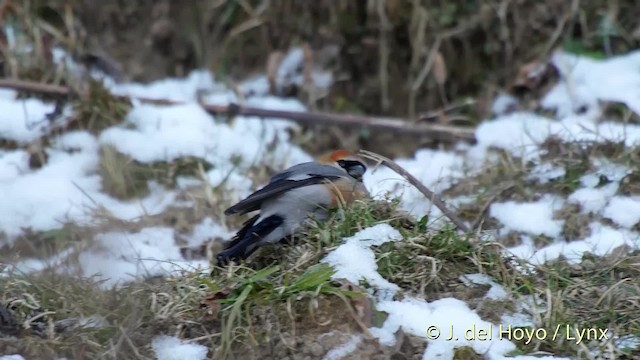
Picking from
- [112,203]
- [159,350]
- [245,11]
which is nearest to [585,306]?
[159,350]

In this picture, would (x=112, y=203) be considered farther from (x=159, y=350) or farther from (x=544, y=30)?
(x=544, y=30)

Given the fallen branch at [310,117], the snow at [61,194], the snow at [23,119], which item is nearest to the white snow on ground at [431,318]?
the snow at [61,194]

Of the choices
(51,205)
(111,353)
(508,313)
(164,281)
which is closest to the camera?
(111,353)

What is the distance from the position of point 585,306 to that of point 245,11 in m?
4.09

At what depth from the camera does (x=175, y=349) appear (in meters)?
3.45

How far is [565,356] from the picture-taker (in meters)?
3.35

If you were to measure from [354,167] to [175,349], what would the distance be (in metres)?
1.34

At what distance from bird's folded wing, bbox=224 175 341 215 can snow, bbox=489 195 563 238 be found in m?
1.13

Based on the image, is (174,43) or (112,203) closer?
(112,203)

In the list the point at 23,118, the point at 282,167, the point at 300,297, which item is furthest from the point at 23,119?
the point at 300,297

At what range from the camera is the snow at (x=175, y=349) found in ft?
11.2

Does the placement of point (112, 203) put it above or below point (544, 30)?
below

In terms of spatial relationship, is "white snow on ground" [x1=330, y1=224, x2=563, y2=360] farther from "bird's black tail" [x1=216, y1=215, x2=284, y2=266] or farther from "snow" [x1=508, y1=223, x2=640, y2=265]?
"snow" [x1=508, y1=223, x2=640, y2=265]

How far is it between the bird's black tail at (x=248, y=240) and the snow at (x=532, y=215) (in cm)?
139
